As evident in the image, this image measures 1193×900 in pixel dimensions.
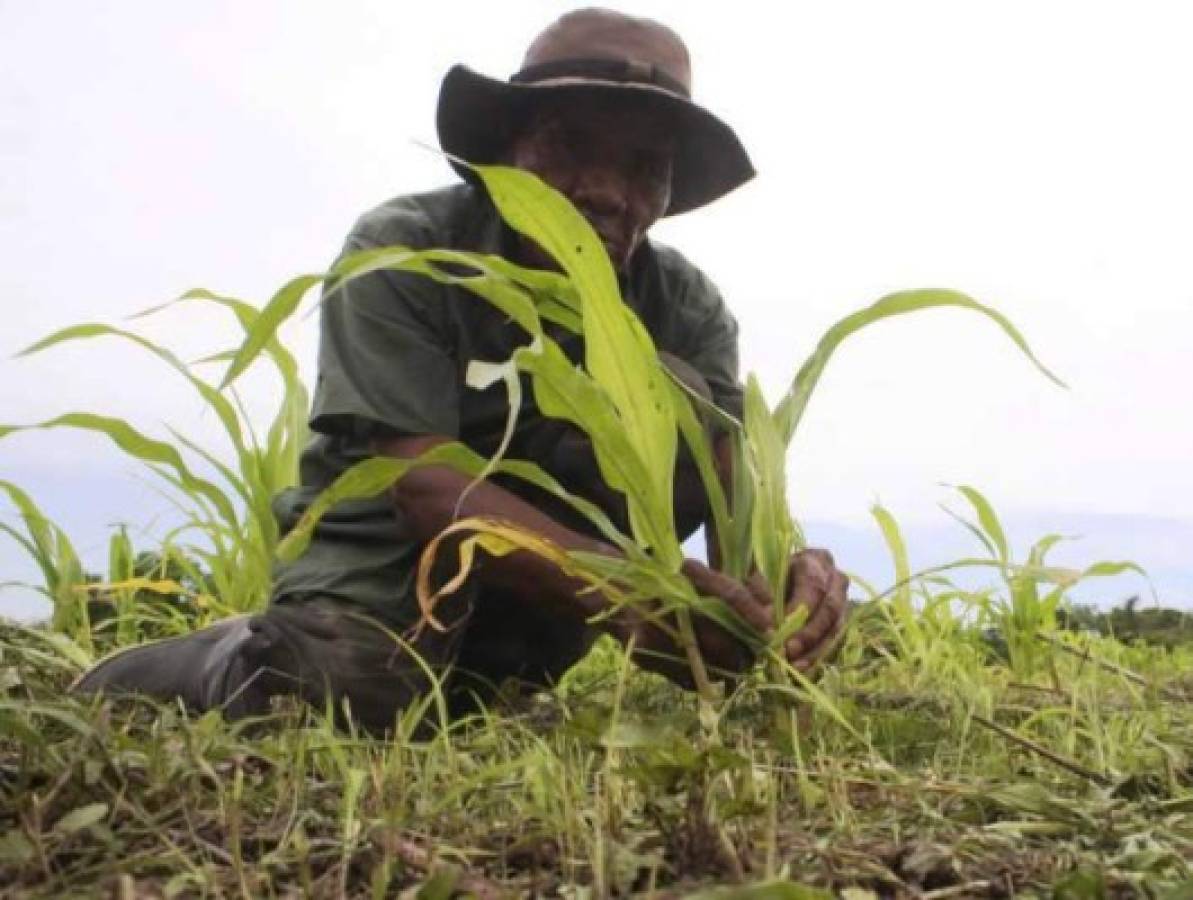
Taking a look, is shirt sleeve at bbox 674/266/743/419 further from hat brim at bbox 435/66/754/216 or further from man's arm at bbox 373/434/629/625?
man's arm at bbox 373/434/629/625

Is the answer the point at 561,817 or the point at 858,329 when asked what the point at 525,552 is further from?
the point at 561,817

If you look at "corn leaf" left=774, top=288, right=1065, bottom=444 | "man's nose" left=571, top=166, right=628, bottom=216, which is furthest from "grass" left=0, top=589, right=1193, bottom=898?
"man's nose" left=571, top=166, right=628, bottom=216

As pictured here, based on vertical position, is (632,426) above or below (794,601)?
above

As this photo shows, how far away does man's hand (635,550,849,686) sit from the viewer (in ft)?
4.51

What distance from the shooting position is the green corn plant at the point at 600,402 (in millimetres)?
1232

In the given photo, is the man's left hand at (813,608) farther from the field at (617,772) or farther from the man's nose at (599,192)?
the man's nose at (599,192)

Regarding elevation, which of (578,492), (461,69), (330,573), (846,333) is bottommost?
(330,573)

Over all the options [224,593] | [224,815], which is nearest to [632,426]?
[224,815]

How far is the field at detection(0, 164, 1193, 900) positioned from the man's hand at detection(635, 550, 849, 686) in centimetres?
3

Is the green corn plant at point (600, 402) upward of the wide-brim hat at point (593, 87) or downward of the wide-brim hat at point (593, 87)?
downward

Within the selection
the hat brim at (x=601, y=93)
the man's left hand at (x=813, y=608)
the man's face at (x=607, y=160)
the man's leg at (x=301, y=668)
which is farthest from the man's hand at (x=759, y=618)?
the hat brim at (x=601, y=93)

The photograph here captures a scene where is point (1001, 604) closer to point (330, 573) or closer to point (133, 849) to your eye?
point (330, 573)

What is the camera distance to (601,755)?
117cm

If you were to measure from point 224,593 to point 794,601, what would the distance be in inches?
57.5
